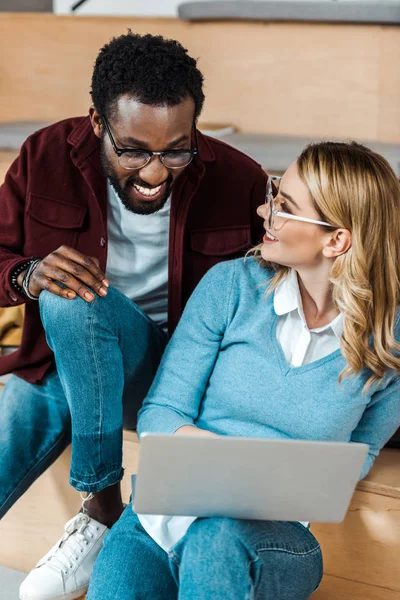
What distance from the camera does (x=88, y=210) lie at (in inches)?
64.2

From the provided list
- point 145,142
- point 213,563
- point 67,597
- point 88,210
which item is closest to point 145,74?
point 145,142

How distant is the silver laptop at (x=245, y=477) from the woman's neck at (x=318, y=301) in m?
0.32

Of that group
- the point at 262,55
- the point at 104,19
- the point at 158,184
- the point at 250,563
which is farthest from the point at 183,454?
the point at 104,19

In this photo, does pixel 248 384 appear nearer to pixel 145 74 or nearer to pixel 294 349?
pixel 294 349

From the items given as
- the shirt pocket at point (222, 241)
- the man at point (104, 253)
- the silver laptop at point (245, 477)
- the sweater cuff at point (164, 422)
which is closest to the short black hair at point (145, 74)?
the man at point (104, 253)

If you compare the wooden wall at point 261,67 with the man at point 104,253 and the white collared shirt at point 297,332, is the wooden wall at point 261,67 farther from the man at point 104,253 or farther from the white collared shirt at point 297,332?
the white collared shirt at point 297,332

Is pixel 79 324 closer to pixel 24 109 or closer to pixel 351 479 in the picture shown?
pixel 351 479

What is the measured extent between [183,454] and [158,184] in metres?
0.55

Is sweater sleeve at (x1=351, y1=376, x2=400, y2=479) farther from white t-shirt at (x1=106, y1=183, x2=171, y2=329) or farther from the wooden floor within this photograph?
white t-shirt at (x1=106, y1=183, x2=171, y2=329)

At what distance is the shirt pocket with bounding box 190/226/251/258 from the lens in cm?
163

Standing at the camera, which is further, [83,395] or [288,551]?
[83,395]

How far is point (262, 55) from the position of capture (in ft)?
7.73

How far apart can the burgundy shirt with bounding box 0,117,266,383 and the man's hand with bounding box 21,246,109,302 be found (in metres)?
0.20

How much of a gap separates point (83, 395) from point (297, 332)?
0.36 metres
